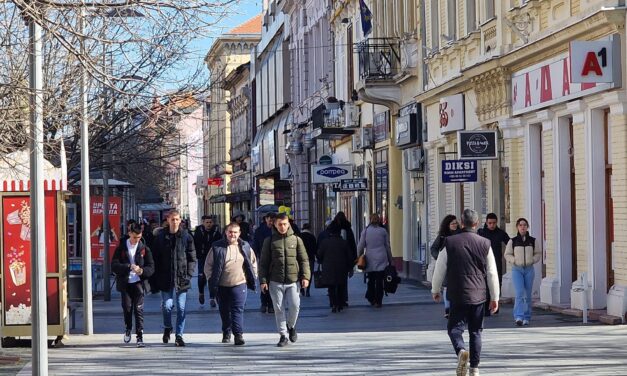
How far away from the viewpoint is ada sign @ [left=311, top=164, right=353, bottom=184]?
135 ft

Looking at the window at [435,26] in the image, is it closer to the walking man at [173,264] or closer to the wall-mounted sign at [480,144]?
the wall-mounted sign at [480,144]

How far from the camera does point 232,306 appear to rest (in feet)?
62.6

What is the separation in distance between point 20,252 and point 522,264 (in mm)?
7228

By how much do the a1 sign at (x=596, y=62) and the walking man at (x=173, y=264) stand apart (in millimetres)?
5930

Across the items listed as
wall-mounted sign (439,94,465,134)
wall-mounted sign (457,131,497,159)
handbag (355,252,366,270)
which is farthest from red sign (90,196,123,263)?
wall-mounted sign (457,131,497,159)

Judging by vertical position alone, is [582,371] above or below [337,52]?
below

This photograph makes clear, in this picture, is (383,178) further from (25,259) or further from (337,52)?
(25,259)

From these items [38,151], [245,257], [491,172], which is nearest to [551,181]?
[491,172]

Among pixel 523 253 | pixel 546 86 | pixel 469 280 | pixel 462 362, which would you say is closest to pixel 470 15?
pixel 546 86

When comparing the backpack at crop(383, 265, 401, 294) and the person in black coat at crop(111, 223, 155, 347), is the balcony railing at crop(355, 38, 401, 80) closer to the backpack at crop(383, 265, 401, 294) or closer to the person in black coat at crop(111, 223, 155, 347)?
the backpack at crop(383, 265, 401, 294)

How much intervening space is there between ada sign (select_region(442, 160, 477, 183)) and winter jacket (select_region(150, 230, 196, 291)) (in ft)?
27.1

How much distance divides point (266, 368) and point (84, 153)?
6.55 m

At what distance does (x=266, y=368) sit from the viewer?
→ 15906 millimetres

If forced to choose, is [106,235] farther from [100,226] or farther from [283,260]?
[283,260]
